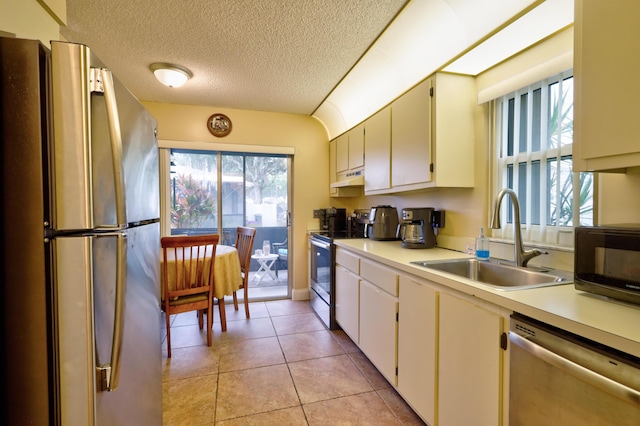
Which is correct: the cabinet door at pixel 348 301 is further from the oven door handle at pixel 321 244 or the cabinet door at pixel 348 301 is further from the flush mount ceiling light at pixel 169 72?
the flush mount ceiling light at pixel 169 72

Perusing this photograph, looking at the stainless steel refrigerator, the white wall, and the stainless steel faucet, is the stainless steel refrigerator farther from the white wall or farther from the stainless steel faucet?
the stainless steel faucet

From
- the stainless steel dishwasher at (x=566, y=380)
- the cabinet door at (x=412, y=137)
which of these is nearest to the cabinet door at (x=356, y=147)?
the cabinet door at (x=412, y=137)

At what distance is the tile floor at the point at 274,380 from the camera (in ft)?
5.63

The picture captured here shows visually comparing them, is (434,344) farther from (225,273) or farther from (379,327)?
(225,273)

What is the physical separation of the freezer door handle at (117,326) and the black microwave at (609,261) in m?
1.57

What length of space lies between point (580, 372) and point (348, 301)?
1768 mm

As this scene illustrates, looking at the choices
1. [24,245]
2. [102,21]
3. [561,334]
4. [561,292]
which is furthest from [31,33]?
[561,292]

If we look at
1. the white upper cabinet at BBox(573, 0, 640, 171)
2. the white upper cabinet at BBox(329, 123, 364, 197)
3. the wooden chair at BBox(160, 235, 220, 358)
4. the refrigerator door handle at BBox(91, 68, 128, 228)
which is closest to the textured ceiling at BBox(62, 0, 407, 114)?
the white upper cabinet at BBox(329, 123, 364, 197)

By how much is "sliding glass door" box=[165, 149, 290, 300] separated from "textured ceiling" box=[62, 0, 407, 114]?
93cm

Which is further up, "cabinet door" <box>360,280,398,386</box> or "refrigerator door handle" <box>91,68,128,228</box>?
"refrigerator door handle" <box>91,68,128,228</box>

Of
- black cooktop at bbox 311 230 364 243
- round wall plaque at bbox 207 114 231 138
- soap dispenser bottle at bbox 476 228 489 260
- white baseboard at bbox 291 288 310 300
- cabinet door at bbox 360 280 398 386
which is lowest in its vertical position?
white baseboard at bbox 291 288 310 300

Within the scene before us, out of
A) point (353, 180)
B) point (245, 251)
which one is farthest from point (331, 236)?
point (245, 251)

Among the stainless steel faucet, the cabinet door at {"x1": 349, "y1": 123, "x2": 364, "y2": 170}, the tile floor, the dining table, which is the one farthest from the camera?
the cabinet door at {"x1": 349, "y1": 123, "x2": 364, "y2": 170}

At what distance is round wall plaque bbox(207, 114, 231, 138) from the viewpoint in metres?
3.46
